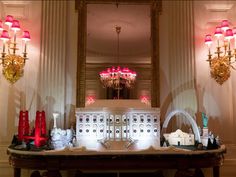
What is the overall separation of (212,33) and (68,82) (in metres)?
2.15

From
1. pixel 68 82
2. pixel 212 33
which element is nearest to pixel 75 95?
pixel 68 82

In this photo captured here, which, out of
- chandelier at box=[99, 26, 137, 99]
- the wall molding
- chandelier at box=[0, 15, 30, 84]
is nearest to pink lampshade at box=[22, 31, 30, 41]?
chandelier at box=[0, 15, 30, 84]

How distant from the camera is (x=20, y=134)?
3098 millimetres

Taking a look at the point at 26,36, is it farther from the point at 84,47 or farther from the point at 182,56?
the point at 182,56

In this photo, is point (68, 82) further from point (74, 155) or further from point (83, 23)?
point (74, 155)

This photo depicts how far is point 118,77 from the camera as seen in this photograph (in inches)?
143

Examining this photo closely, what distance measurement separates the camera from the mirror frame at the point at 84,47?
3660mm

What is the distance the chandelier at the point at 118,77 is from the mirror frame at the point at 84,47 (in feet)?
0.94

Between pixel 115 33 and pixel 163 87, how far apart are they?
998 millimetres

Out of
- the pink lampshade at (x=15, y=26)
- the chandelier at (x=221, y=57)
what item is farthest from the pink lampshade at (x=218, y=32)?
the pink lampshade at (x=15, y=26)

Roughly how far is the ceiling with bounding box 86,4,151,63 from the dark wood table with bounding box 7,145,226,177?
1347 millimetres

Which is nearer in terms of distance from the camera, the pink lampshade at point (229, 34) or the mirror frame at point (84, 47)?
the pink lampshade at point (229, 34)

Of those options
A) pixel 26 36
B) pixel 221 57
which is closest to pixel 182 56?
pixel 221 57

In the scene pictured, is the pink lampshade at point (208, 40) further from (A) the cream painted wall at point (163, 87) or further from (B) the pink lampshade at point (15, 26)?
(B) the pink lampshade at point (15, 26)
